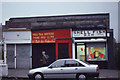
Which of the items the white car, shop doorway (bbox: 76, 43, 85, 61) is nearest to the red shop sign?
shop doorway (bbox: 76, 43, 85, 61)

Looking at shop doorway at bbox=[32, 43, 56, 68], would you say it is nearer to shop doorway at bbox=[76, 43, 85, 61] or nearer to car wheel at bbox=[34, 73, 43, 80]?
shop doorway at bbox=[76, 43, 85, 61]

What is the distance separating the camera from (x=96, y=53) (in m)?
18.0

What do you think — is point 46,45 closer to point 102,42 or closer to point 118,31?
point 102,42

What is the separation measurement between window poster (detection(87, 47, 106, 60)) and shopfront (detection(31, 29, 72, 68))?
184cm

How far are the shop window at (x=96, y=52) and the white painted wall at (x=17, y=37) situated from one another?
6114 millimetres

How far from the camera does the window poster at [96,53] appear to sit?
17.9m

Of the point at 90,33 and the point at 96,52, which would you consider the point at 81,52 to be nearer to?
the point at 96,52

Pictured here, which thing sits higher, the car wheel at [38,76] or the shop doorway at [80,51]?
the shop doorway at [80,51]

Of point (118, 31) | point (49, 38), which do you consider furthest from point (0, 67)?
point (118, 31)

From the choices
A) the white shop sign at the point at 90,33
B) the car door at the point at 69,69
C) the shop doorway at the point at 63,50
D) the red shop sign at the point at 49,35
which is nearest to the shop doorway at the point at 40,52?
the red shop sign at the point at 49,35

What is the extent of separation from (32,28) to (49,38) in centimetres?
206

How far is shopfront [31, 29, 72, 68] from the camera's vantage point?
1823 centimetres

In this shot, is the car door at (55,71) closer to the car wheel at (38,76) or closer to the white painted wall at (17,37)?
the car wheel at (38,76)

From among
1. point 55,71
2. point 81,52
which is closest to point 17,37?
point 81,52
